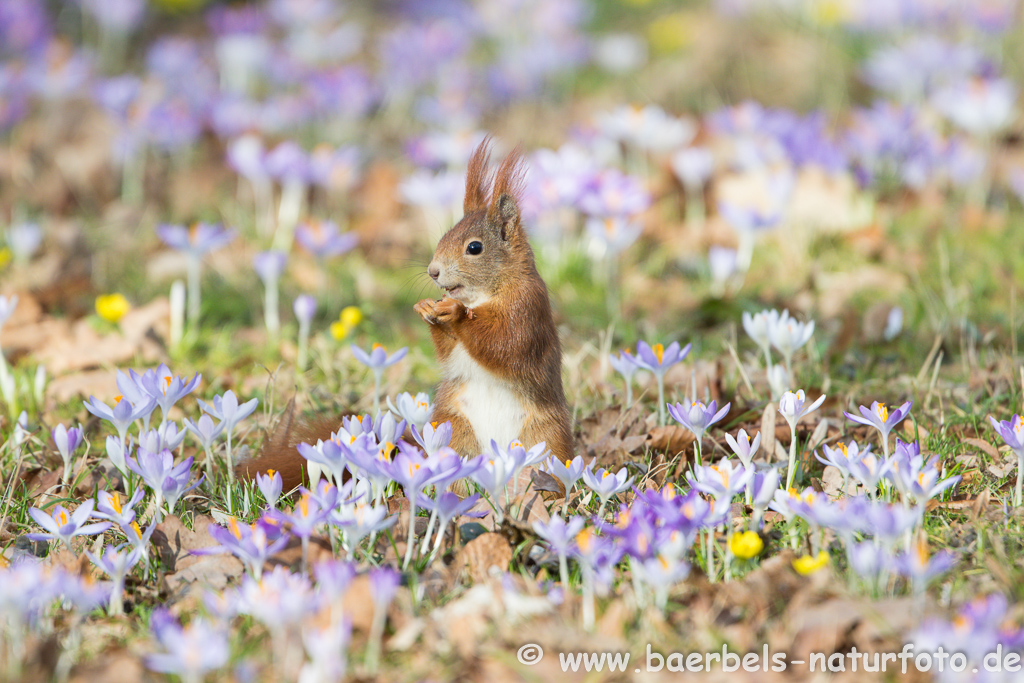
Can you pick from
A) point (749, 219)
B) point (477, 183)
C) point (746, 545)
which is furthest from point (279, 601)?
point (749, 219)

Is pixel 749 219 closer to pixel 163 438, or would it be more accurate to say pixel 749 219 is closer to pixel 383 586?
pixel 163 438

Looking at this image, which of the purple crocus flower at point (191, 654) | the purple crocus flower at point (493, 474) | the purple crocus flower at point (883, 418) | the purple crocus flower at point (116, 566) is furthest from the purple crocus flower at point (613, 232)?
the purple crocus flower at point (191, 654)

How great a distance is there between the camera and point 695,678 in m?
1.76

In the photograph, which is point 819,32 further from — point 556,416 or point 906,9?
point 556,416

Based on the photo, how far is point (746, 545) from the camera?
2.09 meters

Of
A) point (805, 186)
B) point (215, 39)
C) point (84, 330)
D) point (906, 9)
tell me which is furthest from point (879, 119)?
point (215, 39)

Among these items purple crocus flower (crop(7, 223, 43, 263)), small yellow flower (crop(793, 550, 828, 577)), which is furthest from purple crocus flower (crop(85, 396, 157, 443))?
purple crocus flower (crop(7, 223, 43, 263))

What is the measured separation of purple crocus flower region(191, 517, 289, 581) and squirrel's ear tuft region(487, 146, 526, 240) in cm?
117

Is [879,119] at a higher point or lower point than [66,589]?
higher

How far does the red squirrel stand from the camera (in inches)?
105

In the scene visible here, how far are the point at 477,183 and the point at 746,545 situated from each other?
4.61 ft

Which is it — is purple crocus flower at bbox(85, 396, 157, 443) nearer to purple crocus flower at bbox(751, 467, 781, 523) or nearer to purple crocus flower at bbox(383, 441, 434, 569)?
purple crocus flower at bbox(383, 441, 434, 569)

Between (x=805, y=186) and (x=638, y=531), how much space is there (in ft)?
13.2

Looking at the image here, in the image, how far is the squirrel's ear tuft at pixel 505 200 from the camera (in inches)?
114
